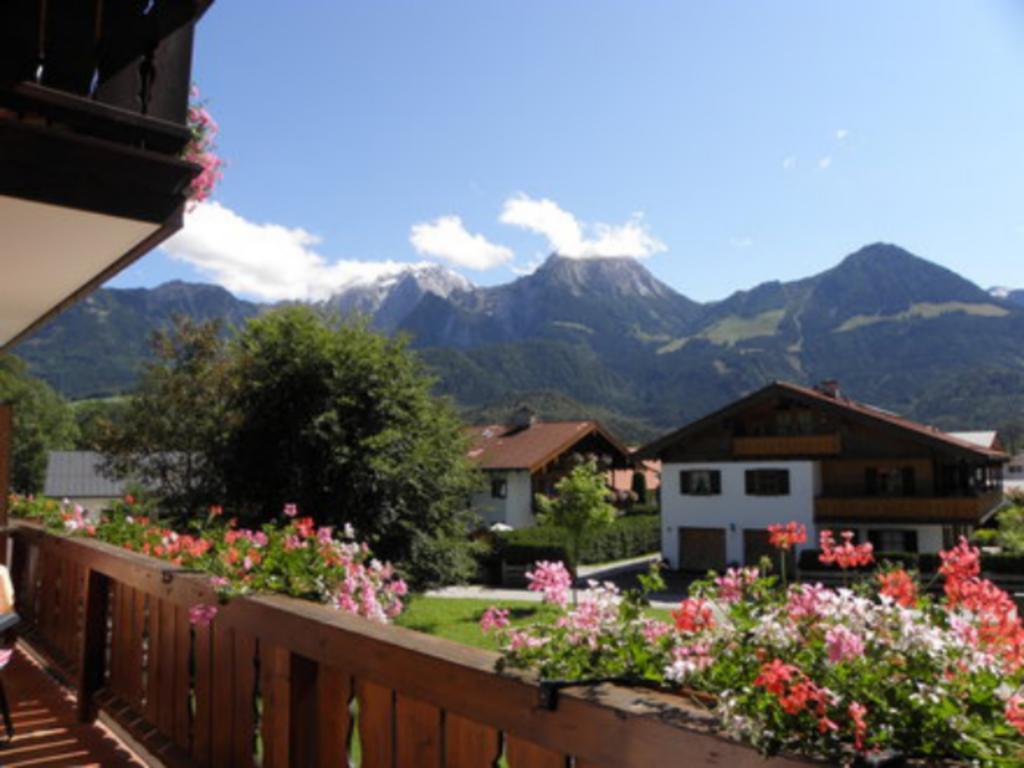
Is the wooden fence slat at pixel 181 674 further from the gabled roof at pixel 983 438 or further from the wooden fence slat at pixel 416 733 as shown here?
the gabled roof at pixel 983 438

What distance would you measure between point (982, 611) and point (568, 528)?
69.2 ft

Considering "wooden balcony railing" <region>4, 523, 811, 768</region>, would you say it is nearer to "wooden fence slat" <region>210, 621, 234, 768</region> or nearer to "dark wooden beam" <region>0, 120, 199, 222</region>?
"wooden fence slat" <region>210, 621, 234, 768</region>

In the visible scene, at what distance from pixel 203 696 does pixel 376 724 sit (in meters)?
1.19

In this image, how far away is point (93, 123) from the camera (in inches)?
98.6

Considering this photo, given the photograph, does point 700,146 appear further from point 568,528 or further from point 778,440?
point 568,528

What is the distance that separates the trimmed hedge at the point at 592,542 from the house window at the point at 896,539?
27.1 feet

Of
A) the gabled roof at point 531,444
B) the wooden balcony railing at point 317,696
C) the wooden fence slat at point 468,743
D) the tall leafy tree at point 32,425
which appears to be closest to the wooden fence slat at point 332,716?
the wooden balcony railing at point 317,696

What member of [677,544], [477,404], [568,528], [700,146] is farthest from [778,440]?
[477,404]

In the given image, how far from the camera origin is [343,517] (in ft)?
43.9

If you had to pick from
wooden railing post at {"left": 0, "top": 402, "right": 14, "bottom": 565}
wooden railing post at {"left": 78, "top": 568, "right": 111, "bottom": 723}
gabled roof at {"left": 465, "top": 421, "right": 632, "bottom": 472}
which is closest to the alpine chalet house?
gabled roof at {"left": 465, "top": 421, "right": 632, "bottom": 472}

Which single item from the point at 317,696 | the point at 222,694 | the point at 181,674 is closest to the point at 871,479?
the point at 181,674

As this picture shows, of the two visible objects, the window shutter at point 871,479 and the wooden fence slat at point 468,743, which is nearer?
the wooden fence slat at point 468,743

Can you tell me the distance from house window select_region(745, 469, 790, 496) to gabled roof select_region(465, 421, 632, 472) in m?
6.56

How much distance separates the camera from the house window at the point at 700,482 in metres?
28.1
